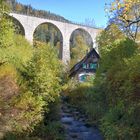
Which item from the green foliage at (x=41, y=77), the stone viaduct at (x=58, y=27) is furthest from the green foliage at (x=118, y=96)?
the stone viaduct at (x=58, y=27)

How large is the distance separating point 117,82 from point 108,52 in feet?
13.0

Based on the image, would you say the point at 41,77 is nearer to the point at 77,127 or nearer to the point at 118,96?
the point at 118,96

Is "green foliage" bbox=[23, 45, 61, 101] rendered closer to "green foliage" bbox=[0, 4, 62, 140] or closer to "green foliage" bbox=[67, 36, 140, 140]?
"green foliage" bbox=[0, 4, 62, 140]

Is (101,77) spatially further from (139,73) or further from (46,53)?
(139,73)

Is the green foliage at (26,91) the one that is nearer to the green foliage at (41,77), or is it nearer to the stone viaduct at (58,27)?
the green foliage at (41,77)

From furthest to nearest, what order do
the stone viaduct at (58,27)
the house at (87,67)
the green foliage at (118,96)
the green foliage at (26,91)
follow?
the stone viaduct at (58,27), the house at (87,67), the green foliage at (26,91), the green foliage at (118,96)

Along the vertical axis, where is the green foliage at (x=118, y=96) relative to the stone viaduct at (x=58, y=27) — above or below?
below

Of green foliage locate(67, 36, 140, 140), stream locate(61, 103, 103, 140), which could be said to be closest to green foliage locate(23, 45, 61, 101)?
stream locate(61, 103, 103, 140)

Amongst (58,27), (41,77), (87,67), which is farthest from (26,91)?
(58,27)

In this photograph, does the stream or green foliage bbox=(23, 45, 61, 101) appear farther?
the stream

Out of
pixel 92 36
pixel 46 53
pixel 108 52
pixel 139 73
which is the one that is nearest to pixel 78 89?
pixel 108 52

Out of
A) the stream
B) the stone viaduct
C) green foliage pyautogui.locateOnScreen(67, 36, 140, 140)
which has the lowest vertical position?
the stream

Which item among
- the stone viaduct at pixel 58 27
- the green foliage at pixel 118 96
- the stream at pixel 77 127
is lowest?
the stream at pixel 77 127

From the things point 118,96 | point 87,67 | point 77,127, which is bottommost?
point 77,127
